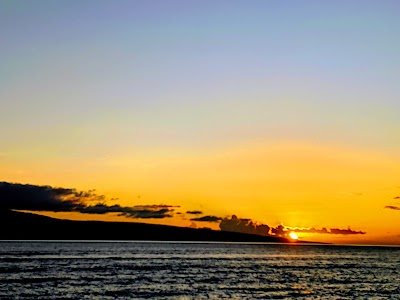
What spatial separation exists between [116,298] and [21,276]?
31219 millimetres

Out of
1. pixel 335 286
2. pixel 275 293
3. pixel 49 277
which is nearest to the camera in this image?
pixel 275 293

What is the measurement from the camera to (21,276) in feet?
285

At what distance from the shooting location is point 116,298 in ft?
202

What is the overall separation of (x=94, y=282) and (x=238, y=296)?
23.0 meters

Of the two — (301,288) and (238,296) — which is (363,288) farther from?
(238,296)

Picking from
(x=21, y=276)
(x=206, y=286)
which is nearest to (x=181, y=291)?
(x=206, y=286)

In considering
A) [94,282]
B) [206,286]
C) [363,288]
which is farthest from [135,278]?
[363,288]

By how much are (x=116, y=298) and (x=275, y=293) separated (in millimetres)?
19291

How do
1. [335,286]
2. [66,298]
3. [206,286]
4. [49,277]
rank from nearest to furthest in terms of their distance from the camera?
1. [66,298]
2. [206,286]
3. [335,286]
4. [49,277]

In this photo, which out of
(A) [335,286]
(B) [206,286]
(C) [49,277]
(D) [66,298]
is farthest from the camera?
(C) [49,277]

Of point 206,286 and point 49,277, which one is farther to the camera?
point 49,277

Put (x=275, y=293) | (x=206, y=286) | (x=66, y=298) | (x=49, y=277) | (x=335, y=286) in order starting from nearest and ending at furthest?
(x=66, y=298) < (x=275, y=293) < (x=206, y=286) < (x=335, y=286) < (x=49, y=277)

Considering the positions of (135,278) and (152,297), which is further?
(135,278)

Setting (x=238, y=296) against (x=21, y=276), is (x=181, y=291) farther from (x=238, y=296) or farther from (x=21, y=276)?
(x=21, y=276)
